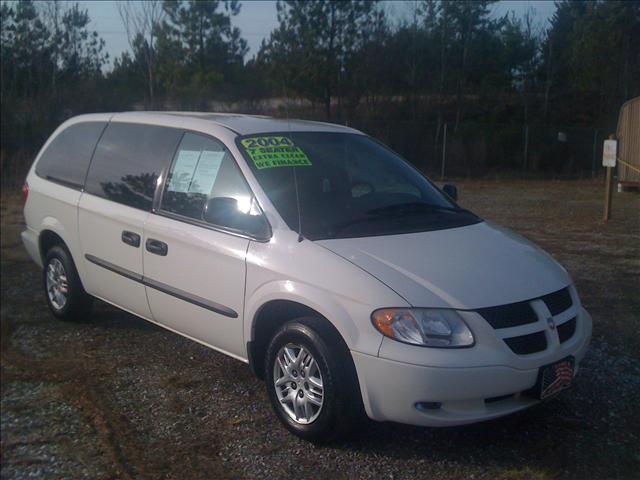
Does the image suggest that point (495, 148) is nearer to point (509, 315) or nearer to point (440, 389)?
point (509, 315)

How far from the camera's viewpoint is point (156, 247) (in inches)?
197

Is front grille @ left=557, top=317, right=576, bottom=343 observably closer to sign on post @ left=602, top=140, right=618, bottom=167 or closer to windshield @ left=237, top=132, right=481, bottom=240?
windshield @ left=237, top=132, right=481, bottom=240

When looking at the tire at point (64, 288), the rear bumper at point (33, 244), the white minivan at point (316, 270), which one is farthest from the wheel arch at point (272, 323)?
the rear bumper at point (33, 244)

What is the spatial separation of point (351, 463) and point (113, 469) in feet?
4.01

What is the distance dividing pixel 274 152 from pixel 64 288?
248 centimetres

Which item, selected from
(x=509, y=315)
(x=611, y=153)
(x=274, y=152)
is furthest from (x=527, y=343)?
(x=611, y=153)

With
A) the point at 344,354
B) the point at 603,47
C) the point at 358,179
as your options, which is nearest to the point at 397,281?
the point at 344,354

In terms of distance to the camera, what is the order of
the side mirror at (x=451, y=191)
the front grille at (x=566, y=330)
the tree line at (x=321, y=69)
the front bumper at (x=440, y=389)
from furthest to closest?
1. the tree line at (x=321, y=69)
2. the side mirror at (x=451, y=191)
3. the front grille at (x=566, y=330)
4. the front bumper at (x=440, y=389)

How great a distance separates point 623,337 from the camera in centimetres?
588

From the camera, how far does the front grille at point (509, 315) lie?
A: 3.76m

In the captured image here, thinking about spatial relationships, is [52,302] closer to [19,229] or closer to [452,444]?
[452,444]

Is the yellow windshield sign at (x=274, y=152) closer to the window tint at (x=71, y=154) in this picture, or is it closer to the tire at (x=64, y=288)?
the window tint at (x=71, y=154)

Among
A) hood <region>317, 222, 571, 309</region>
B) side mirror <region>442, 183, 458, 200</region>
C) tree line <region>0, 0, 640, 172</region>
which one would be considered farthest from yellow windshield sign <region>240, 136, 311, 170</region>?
tree line <region>0, 0, 640, 172</region>

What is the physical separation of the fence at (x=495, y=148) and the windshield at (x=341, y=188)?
18476mm
